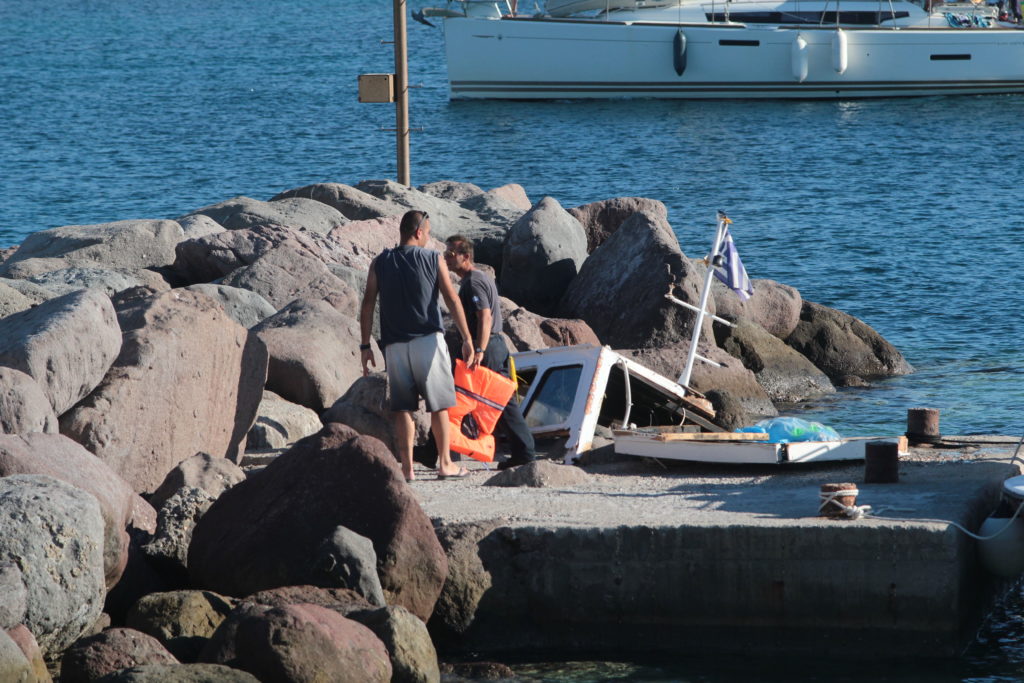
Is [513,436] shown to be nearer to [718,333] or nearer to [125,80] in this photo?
[718,333]

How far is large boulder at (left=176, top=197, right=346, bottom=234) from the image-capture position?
50.0 feet

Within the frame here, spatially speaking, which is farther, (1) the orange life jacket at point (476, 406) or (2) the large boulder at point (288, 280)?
(2) the large boulder at point (288, 280)

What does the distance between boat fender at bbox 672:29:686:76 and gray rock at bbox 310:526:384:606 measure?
37946mm

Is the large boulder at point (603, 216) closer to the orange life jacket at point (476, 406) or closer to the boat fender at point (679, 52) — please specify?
the orange life jacket at point (476, 406)

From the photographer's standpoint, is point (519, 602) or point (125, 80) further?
point (125, 80)

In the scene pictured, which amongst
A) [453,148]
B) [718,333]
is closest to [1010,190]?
[453,148]

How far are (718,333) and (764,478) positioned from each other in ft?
19.3

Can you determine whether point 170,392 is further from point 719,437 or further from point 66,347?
point 719,437

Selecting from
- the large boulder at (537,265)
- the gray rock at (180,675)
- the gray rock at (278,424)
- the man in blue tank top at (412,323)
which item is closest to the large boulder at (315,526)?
the gray rock at (180,675)

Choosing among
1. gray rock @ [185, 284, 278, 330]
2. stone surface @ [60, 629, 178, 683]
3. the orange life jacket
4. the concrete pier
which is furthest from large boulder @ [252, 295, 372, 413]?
stone surface @ [60, 629, 178, 683]

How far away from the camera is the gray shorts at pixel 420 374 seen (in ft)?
26.8

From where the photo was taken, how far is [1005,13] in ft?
146

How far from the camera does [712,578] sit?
7.01m

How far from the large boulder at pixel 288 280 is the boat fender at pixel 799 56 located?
32.9 meters
